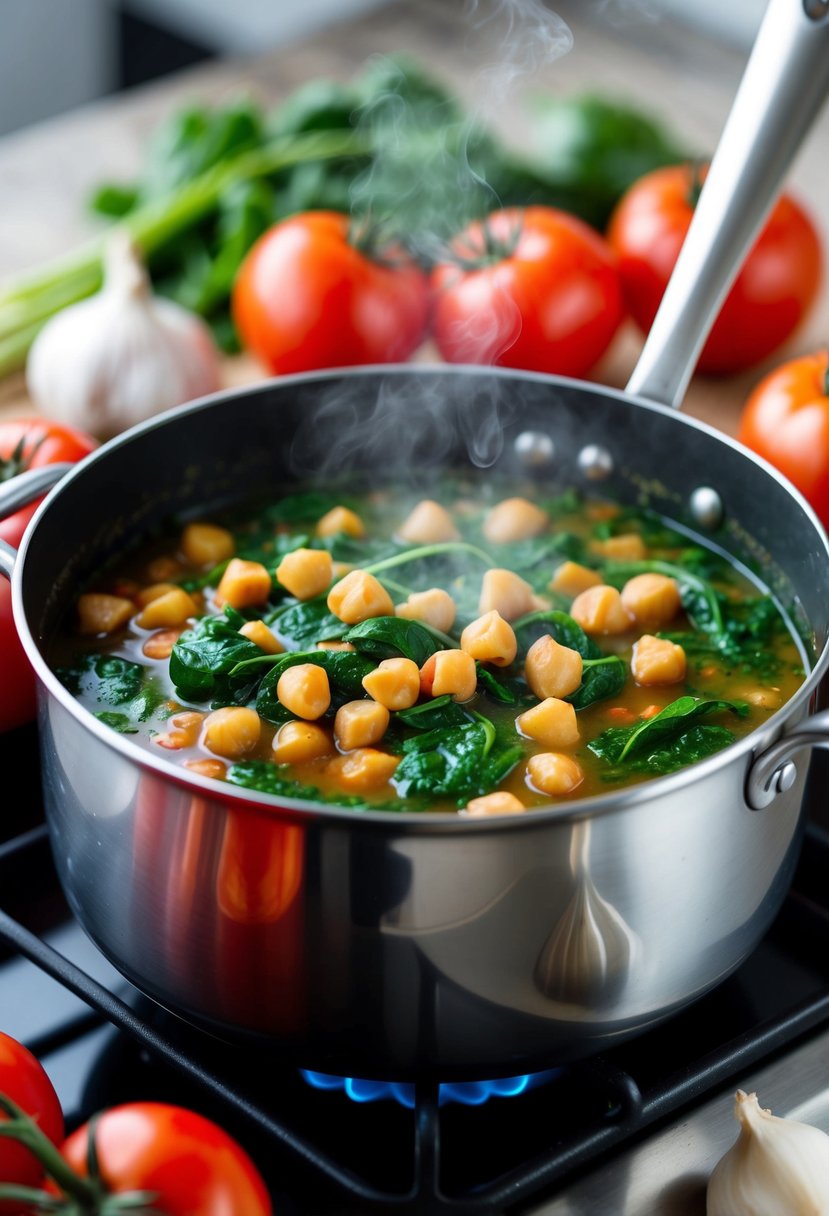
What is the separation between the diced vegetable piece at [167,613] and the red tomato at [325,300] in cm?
93

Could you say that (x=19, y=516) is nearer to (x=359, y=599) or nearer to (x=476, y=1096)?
(x=359, y=599)

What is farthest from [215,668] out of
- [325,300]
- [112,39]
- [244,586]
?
[112,39]

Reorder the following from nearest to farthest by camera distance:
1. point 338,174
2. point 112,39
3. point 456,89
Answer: point 338,174 < point 456,89 < point 112,39

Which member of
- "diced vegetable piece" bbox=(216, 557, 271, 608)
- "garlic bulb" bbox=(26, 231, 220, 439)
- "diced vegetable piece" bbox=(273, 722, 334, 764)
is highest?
"diced vegetable piece" bbox=(273, 722, 334, 764)

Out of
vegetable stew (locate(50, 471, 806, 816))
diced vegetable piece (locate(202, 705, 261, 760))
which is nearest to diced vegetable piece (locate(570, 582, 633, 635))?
vegetable stew (locate(50, 471, 806, 816))

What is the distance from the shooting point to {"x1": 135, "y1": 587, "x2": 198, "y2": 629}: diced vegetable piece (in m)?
1.84

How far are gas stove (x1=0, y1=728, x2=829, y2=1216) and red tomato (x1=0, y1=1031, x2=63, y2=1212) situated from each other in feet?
0.44

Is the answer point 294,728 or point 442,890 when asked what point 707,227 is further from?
point 442,890

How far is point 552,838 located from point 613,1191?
0.44m

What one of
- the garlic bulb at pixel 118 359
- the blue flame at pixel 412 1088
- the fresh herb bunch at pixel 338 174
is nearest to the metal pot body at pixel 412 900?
the blue flame at pixel 412 1088

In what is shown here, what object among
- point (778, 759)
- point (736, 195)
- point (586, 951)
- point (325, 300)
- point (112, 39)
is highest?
point (736, 195)

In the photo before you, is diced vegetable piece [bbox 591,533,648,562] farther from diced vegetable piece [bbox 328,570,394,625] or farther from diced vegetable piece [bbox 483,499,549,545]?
diced vegetable piece [bbox 328,570,394,625]

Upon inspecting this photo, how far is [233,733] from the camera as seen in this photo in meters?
1.57

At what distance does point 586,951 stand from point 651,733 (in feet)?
1.27
